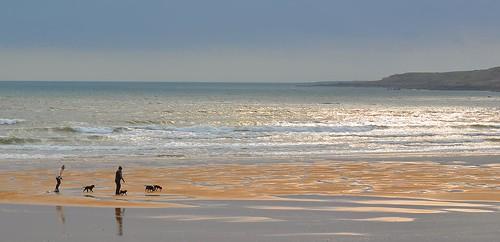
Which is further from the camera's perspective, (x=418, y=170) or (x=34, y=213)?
(x=418, y=170)

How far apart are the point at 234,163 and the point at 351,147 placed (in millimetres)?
10965

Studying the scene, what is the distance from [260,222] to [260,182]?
837 centimetres

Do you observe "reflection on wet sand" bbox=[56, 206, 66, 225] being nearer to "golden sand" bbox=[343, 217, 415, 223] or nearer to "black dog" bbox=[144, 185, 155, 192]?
"black dog" bbox=[144, 185, 155, 192]

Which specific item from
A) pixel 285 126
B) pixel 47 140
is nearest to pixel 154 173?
pixel 47 140

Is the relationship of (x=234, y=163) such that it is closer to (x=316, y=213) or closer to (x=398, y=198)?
(x=398, y=198)

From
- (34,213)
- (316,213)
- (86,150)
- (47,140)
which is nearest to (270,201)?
(316,213)

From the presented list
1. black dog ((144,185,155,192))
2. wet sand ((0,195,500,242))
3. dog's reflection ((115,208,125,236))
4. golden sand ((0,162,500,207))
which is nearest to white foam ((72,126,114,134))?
golden sand ((0,162,500,207))

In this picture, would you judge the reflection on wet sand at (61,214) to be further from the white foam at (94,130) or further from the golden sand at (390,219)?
the white foam at (94,130)

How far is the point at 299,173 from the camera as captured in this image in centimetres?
2677

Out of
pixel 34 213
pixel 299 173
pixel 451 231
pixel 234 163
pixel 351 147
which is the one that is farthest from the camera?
pixel 351 147

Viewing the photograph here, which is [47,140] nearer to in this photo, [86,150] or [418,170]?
[86,150]

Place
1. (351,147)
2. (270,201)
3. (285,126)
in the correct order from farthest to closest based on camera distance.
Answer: (285,126)
(351,147)
(270,201)

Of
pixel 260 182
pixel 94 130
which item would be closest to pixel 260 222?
pixel 260 182

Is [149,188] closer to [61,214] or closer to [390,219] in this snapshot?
[61,214]
